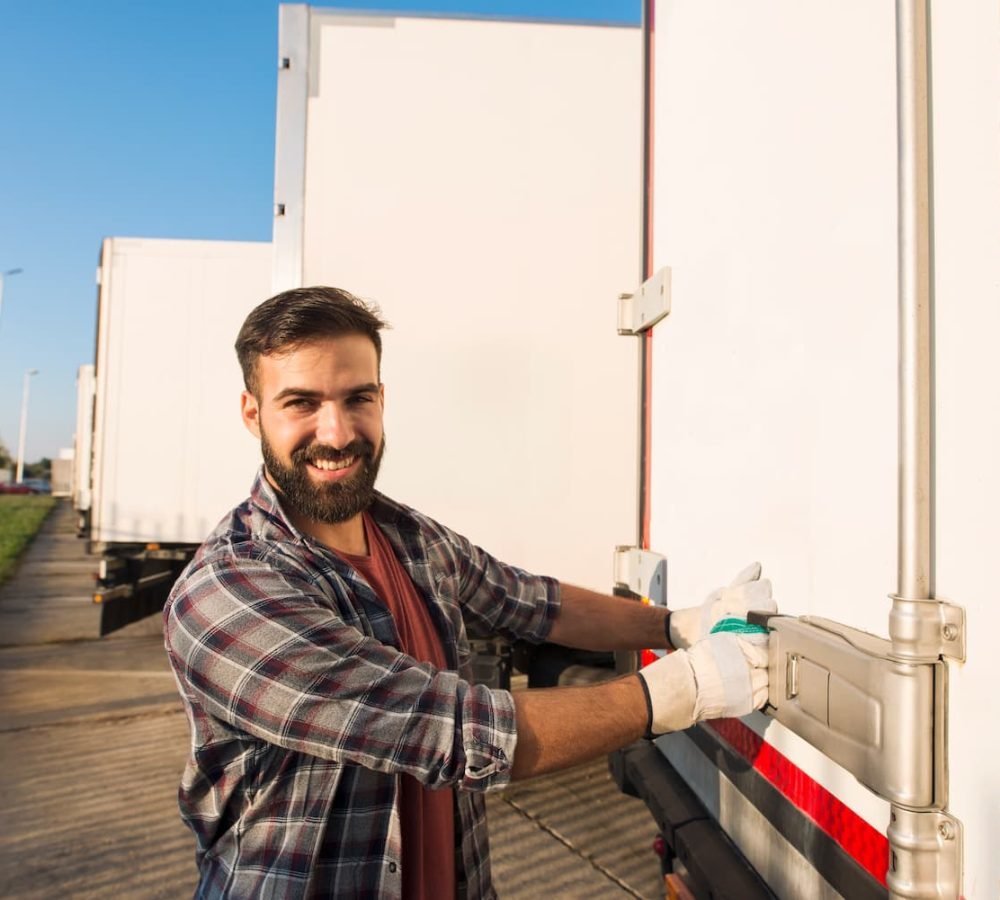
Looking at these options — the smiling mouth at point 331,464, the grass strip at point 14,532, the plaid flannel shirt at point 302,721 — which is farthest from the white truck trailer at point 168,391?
the grass strip at point 14,532

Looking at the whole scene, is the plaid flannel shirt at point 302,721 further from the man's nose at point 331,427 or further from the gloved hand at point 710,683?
the gloved hand at point 710,683

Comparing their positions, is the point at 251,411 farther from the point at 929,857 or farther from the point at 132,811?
the point at 132,811

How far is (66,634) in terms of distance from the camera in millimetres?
8172

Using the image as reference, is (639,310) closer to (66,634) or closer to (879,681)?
(879,681)

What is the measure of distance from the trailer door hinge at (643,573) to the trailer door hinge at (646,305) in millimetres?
600

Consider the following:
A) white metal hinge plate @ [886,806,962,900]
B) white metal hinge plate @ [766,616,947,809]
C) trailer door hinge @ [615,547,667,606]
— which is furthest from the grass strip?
white metal hinge plate @ [886,806,962,900]

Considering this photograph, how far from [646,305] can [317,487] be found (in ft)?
3.24

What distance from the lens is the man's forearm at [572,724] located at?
4.14 feet

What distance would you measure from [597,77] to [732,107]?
7.41ft

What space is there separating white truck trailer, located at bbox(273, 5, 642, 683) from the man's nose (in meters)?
1.94

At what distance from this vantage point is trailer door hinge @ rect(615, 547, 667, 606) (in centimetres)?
200

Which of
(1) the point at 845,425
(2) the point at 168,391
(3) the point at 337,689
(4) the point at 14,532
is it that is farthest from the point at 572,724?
(4) the point at 14,532

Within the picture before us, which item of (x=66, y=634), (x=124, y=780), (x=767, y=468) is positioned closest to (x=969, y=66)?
(x=767, y=468)

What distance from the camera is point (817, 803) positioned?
1.25 meters
